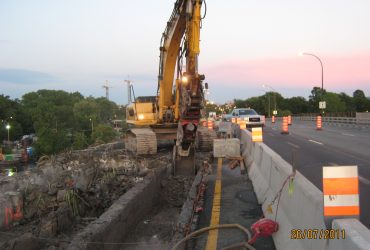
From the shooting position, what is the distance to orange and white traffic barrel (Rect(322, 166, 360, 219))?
4578 millimetres

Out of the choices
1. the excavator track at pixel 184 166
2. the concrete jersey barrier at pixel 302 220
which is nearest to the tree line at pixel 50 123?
the excavator track at pixel 184 166

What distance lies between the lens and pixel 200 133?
22.1 metres

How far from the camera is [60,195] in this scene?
36.3ft

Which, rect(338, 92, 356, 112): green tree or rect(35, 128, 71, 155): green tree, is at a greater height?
rect(338, 92, 356, 112): green tree

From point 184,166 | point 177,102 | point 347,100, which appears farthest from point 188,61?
point 347,100

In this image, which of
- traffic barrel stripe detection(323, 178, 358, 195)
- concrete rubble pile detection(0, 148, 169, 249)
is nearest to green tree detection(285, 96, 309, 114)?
concrete rubble pile detection(0, 148, 169, 249)

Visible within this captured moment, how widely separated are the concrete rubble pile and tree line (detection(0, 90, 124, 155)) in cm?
6558

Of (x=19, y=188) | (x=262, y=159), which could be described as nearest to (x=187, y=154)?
(x=262, y=159)

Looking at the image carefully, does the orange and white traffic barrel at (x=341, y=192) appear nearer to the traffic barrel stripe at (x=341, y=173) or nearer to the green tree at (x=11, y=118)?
the traffic barrel stripe at (x=341, y=173)

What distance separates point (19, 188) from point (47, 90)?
18245cm

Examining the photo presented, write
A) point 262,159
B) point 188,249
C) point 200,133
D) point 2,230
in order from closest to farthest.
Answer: point 188,249, point 2,230, point 262,159, point 200,133

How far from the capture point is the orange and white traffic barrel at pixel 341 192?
180 inches

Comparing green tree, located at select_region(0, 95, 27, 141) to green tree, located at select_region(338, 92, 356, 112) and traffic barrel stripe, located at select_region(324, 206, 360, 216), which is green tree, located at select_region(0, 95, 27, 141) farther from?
traffic barrel stripe, located at select_region(324, 206, 360, 216)

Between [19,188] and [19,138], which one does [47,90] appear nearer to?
[19,138]
